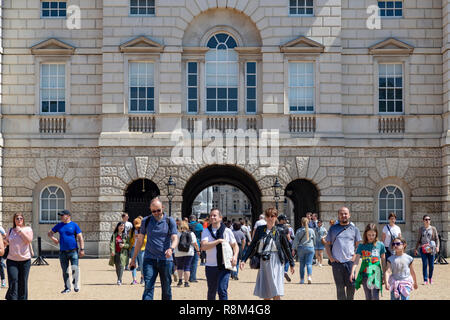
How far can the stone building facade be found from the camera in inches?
1227

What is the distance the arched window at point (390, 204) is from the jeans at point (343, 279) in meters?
18.3

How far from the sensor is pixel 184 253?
20891 millimetres

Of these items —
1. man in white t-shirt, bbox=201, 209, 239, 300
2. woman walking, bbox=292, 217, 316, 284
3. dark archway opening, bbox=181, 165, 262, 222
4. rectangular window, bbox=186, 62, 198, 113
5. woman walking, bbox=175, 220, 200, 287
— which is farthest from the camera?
dark archway opening, bbox=181, 165, 262, 222

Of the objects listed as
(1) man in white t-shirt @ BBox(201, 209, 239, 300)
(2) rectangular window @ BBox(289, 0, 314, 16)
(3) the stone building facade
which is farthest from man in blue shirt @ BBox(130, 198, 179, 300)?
(2) rectangular window @ BBox(289, 0, 314, 16)

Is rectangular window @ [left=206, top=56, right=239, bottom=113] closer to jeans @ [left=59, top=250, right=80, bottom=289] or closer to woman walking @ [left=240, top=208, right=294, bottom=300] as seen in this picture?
jeans @ [left=59, top=250, right=80, bottom=289]

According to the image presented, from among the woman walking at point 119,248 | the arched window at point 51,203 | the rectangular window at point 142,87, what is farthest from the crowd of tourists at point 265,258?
the arched window at point 51,203

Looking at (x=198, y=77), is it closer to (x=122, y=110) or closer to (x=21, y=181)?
(x=122, y=110)

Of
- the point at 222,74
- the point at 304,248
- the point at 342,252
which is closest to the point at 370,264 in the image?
the point at 342,252

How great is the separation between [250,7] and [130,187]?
8.41 meters

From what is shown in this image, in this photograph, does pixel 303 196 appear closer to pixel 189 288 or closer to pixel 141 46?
pixel 141 46

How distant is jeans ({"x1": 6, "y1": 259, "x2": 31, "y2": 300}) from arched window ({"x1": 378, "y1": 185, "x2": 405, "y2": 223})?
19.2 meters

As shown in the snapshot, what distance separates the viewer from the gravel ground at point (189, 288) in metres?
17.6

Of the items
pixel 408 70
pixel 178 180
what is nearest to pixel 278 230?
pixel 178 180

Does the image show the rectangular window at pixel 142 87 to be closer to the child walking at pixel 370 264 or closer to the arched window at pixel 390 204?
the arched window at pixel 390 204
